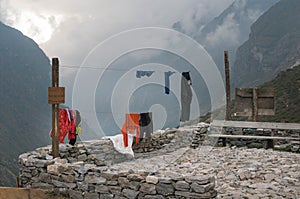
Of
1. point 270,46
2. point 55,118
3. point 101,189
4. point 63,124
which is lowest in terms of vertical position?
point 101,189

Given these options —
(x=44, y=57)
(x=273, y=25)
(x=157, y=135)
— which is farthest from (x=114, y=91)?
(x=273, y=25)

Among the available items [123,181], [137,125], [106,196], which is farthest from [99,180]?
[137,125]

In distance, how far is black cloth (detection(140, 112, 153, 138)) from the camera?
40.0 feet

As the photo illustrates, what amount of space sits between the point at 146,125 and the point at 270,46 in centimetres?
7944

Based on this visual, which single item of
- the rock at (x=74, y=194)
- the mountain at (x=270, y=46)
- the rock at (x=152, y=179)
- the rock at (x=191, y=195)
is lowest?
the rock at (x=74, y=194)

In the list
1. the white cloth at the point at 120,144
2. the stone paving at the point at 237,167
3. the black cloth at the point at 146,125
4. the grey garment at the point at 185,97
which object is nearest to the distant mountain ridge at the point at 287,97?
the grey garment at the point at 185,97

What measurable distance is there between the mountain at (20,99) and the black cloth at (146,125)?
53.5 feet

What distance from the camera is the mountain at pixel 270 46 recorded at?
75875 millimetres

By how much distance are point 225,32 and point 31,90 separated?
5624 centimetres

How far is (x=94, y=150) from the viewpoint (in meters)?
10.1

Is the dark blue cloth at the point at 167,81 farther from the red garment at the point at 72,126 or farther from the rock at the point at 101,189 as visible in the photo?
the rock at the point at 101,189

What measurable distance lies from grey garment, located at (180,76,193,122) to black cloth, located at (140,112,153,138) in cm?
252

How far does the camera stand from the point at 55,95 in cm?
841

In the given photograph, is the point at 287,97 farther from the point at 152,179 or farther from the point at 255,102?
the point at 152,179
